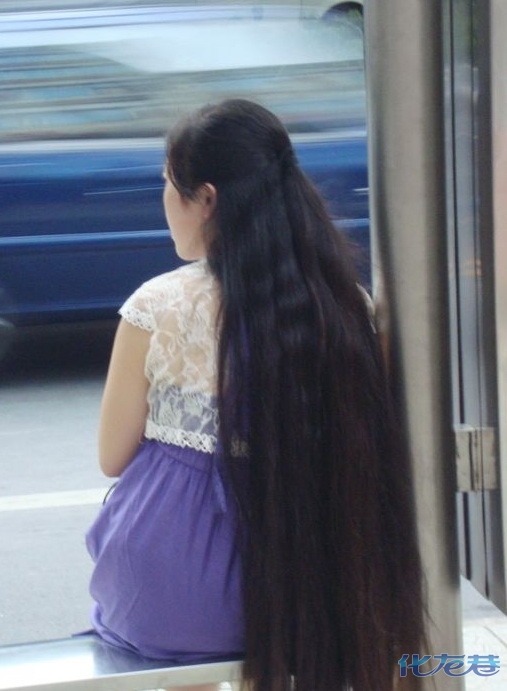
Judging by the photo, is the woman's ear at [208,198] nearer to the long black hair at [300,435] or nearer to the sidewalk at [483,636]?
the long black hair at [300,435]

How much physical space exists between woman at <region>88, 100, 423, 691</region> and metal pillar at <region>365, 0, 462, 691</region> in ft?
0.11

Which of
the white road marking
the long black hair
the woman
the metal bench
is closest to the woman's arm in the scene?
the woman

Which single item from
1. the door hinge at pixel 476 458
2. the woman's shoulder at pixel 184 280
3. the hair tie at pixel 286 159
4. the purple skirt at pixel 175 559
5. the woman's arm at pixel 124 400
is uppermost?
the hair tie at pixel 286 159

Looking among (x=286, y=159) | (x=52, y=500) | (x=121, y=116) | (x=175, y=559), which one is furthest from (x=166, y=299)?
(x=121, y=116)

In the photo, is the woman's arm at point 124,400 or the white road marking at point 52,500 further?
the white road marking at point 52,500

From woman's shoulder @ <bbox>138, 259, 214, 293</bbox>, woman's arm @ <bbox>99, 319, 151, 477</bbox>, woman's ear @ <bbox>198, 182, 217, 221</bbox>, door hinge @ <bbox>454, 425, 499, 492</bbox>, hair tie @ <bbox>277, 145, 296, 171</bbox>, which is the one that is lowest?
door hinge @ <bbox>454, 425, 499, 492</bbox>

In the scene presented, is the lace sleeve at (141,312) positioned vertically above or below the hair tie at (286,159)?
below

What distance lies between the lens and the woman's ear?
5.99 feet

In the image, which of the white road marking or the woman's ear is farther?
the white road marking

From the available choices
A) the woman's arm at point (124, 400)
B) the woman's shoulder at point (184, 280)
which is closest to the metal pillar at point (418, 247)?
the woman's shoulder at point (184, 280)

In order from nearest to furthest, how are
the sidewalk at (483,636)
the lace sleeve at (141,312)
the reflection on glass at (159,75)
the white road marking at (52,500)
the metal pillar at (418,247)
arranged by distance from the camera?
the metal pillar at (418,247) → the lace sleeve at (141,312) → the sidewalk at (483,636) → the white road marking at (52,500) → the reflection on glass at (159,75)

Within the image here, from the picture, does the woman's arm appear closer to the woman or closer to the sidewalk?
the woman

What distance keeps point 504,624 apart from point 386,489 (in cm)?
202

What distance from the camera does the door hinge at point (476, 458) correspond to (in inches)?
69.3
